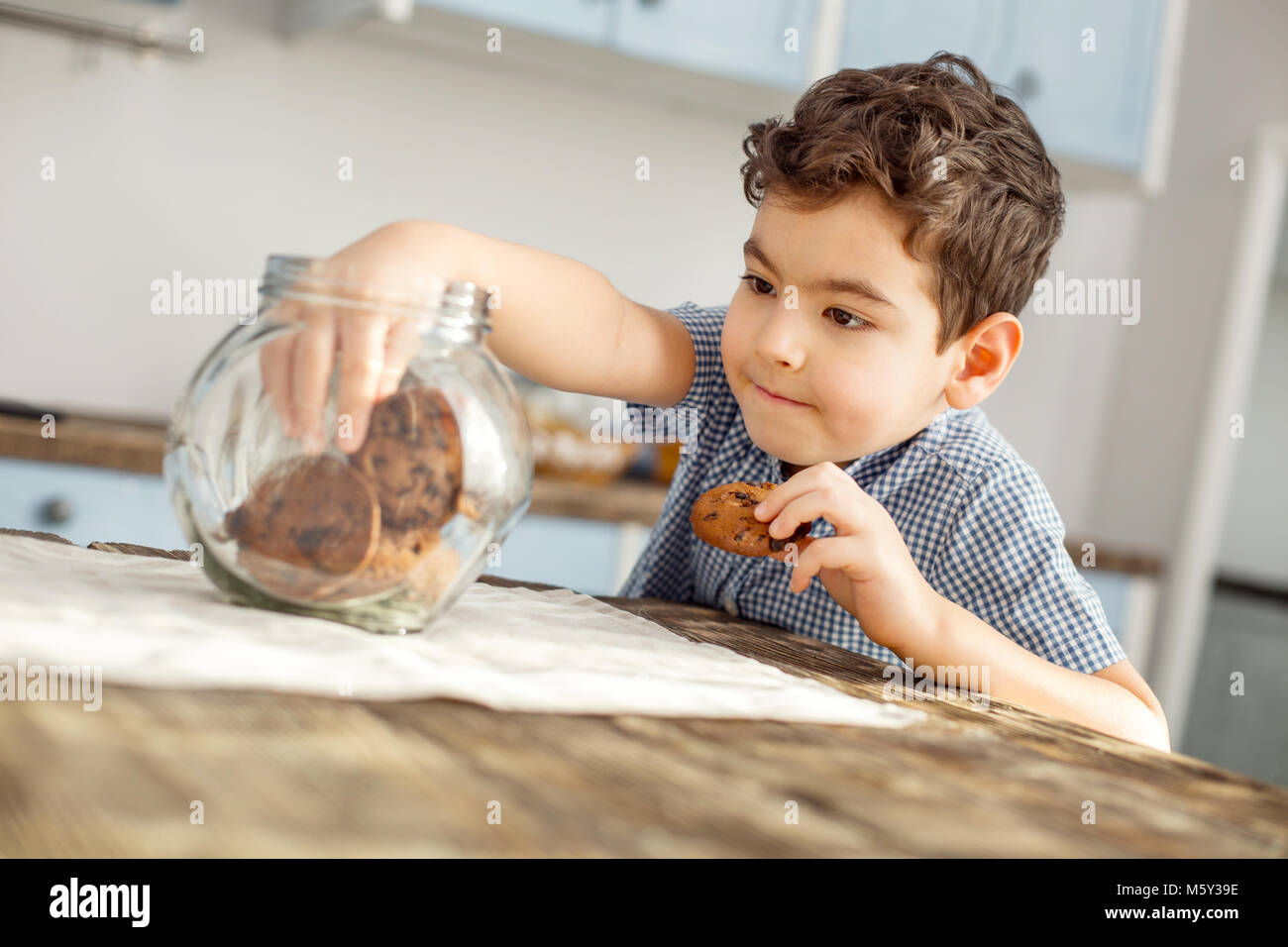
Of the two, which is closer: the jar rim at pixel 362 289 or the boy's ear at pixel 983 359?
the jar rim at pixel 362 289

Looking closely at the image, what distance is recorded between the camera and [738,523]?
82 centimetres

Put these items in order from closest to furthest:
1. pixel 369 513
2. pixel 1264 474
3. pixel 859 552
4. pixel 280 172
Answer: pixel 369 513
pixel 859 552
pixel 280 172
pixel 1264 474

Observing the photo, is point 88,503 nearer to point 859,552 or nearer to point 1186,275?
point 859,552

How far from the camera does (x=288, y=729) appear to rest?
40 cm

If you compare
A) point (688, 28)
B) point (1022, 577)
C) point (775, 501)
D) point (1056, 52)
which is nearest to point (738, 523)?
point (775, 501)

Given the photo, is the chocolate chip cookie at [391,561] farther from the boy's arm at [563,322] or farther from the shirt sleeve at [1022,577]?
the shirt sleeve at [1022,577]

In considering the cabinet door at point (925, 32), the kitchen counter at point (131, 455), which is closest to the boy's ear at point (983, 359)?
the kitchen counter at point (131, 455)

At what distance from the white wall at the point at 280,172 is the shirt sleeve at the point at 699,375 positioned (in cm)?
129

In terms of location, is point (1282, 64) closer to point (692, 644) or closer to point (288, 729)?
point (692, 644)

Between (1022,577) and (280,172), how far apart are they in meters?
1.71

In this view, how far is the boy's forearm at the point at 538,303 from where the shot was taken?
0.87m

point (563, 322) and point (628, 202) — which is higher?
point (628, 202)

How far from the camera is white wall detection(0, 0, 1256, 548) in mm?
2059
